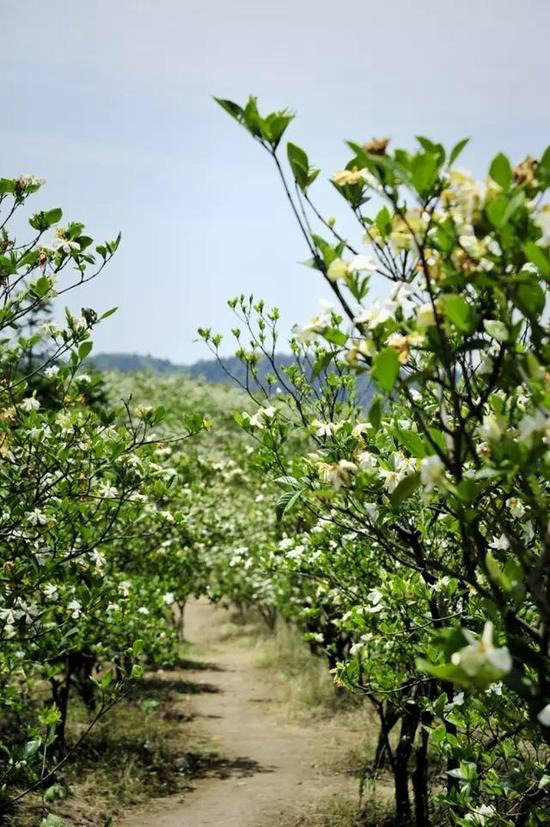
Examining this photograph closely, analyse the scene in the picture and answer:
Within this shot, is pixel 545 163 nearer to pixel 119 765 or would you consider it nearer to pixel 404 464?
pixel 404 464

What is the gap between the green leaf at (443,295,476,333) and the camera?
1.53 metres

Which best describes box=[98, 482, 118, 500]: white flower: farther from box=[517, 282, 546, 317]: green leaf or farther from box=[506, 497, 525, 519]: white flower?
box=[517, 282, 546, 317]: green leaf

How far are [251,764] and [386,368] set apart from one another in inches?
384

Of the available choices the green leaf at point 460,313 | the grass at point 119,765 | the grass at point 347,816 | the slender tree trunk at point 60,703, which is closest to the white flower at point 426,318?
the green leaf at point 460,313

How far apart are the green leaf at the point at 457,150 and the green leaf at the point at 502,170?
14 cm

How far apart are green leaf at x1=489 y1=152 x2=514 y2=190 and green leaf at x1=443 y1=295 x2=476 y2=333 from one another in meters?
0.24

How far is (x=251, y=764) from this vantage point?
9961 millimetres

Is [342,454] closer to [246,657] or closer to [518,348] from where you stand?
[518,348]

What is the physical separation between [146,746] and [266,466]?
7853mm

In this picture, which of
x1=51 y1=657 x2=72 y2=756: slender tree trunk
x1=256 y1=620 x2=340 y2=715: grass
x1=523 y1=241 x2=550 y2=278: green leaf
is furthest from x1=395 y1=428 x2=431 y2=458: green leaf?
x1=256 y1=620 x2=340 y2=715: grass

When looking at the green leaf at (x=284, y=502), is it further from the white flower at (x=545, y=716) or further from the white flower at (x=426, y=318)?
the white flower at (x=545, y=716)

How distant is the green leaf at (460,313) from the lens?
1528 millimetres

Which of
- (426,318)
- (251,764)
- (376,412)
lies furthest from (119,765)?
(426,318)

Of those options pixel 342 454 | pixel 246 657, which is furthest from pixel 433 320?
pixel 246 657
